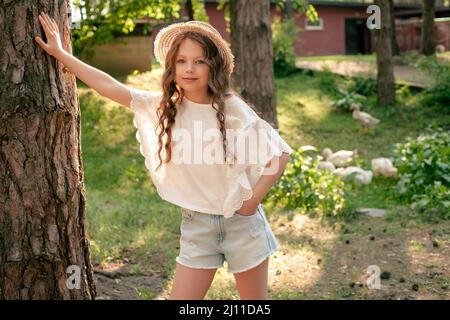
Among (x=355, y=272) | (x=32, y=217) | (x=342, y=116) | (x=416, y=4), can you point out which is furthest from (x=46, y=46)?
(x=416, y=4)

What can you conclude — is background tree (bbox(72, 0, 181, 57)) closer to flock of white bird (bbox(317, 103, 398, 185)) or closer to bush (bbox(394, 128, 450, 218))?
flock of white bird (bbox(317, 103, 398, 185))

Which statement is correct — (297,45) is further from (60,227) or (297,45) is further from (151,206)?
(60,227)

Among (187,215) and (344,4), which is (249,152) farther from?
(344,4)

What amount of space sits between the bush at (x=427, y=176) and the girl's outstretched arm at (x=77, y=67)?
4664 mm

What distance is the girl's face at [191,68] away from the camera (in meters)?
3.51

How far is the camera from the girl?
137 inches

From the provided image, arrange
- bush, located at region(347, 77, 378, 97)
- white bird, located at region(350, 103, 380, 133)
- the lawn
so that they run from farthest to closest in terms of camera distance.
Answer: bush, located at region(347, 77, 378, 97), white bird, located at region(350, 103, 380, 133), the lawn

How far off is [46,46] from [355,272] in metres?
3.52

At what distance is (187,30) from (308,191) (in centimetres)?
486

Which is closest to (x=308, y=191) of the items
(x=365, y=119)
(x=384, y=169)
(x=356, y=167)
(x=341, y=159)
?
(x=384, y=169)

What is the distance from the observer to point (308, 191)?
26.8 feet

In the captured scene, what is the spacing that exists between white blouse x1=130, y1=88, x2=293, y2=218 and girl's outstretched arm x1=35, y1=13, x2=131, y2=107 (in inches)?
13.1

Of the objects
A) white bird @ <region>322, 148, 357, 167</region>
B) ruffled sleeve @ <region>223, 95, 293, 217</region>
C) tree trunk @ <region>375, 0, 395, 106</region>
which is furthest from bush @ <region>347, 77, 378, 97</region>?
ruffled sleeve @ <region>223, 95, 293, 217</region>

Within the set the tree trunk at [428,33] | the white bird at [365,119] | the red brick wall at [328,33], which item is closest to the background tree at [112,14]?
the white bird at [365,119]
